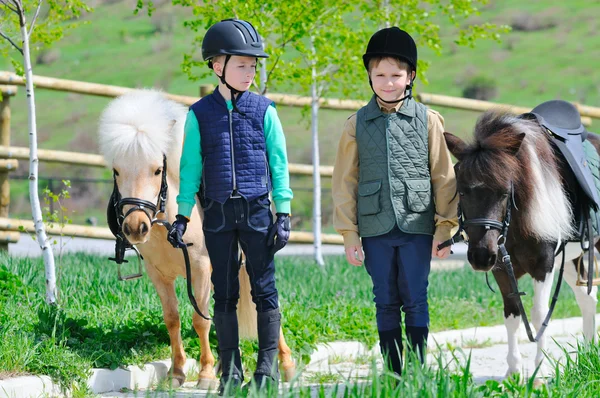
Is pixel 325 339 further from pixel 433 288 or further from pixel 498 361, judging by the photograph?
pixel 433 288

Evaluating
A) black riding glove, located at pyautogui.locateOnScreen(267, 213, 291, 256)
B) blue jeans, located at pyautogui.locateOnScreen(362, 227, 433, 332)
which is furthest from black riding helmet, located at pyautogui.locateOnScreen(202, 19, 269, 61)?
blue jeans, located at pyautogui.locateOnScreen(362, 227, 433, 332)

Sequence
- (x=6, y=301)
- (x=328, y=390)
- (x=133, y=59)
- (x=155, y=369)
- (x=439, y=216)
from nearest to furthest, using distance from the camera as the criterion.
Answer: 1. (x=439, y=216)
2. (x=328, y=390)
3. (x=155, y=369)
4. (x=6, y=301)
5. (x=133, y=59)

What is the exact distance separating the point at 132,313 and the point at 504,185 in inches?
104

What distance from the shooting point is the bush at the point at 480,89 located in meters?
45.6

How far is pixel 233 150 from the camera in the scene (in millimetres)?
4336

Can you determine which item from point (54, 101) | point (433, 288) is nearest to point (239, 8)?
point (433, 288)

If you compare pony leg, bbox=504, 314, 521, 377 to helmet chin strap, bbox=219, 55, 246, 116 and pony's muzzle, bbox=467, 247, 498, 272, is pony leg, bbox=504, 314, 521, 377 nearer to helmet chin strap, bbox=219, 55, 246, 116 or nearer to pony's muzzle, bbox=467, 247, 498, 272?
pony's muzzle, bbox=467, 247, 498, 272

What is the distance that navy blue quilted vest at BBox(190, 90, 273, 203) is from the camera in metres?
4.33

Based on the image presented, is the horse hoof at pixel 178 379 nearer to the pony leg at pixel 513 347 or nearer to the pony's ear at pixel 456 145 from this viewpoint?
the pony leg at pixel 513 347

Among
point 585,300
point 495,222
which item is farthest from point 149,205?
point 585,300

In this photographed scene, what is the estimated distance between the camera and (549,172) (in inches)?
188

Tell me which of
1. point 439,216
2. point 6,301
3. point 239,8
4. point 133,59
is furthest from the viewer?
point 133,59

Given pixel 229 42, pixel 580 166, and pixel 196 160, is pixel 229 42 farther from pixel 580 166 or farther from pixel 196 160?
pixel 580 166

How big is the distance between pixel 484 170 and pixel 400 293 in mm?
762
